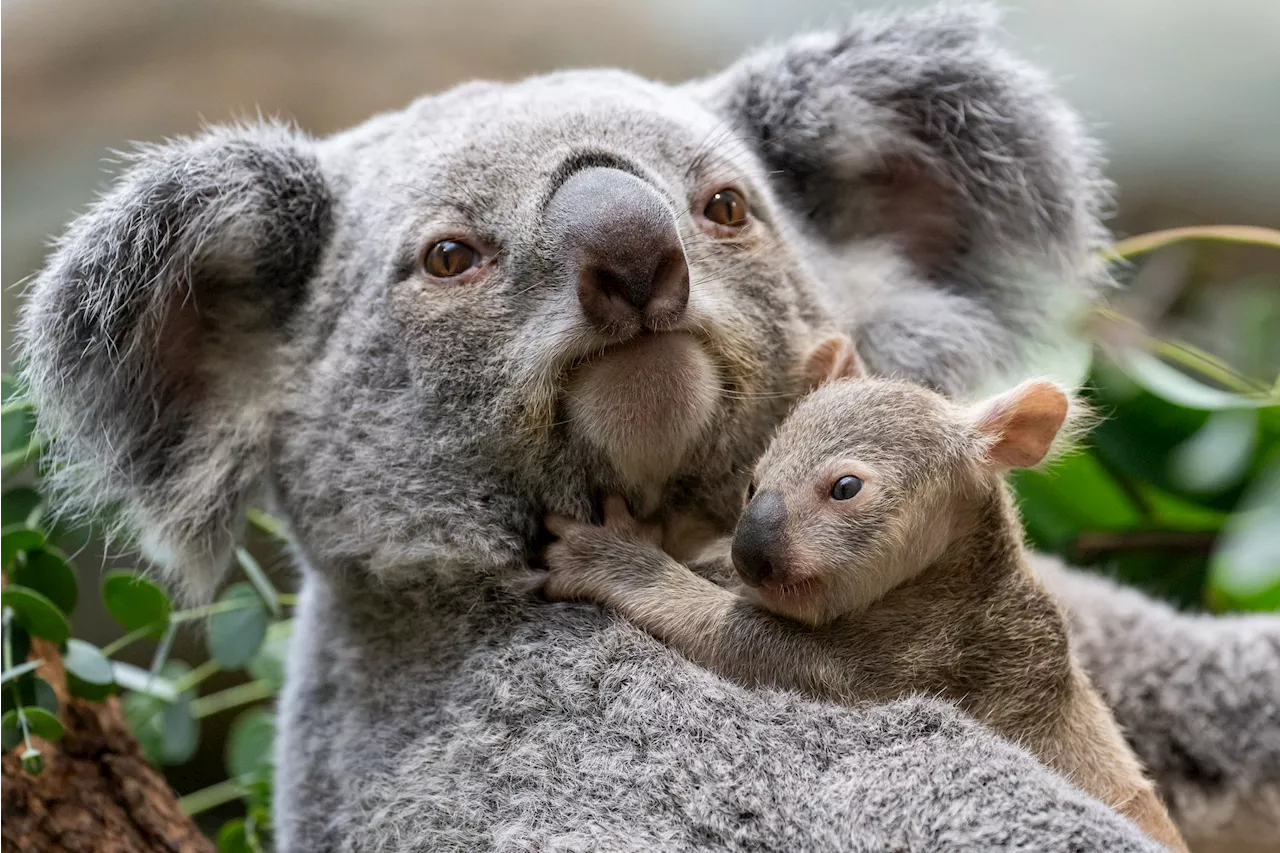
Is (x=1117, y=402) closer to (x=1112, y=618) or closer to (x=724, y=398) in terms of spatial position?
(x=1112, y=618)

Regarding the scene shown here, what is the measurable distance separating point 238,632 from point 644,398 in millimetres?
1147

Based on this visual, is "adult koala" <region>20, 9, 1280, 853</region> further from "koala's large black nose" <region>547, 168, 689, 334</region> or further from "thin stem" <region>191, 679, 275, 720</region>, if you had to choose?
"thin stem" <region>191, 679, 275, 720</region>

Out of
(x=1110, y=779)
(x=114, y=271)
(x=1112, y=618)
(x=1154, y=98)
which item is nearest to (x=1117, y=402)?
(x=1112, y=618)

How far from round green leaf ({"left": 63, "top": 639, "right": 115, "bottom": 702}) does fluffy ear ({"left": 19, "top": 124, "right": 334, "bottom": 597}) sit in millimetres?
233

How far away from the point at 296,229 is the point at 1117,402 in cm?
191

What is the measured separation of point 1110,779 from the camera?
161cm

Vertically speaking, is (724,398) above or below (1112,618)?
above

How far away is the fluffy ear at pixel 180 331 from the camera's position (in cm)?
172

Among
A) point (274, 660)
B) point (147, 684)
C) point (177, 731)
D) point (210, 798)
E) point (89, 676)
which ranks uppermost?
point (89, 676)

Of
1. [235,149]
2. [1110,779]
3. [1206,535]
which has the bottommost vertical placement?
[1206,535]

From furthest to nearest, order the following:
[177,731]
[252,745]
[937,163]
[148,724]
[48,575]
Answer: [252,745]
[148,724]
[177,731]
[937,163]
[48,575]

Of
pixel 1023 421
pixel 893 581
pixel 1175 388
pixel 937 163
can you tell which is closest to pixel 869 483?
pixel 893 581

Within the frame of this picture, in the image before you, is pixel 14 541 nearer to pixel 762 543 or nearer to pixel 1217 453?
pixel 762 543

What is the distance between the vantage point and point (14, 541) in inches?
74.5
